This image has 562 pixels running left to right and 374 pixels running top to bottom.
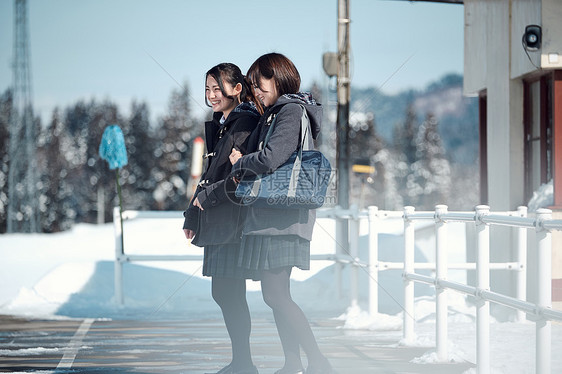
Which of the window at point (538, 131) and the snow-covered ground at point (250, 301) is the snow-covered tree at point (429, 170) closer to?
the snow-covered ground at point (250, 301)

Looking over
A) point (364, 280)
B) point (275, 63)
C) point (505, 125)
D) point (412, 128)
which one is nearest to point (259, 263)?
point (275, 63)

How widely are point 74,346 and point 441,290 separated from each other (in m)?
2.90

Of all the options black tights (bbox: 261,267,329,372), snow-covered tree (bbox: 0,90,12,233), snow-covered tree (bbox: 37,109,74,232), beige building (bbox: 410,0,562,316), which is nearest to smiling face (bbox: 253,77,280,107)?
black tights (bbox: 261,267,329,372)

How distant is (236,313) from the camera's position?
4.85 m

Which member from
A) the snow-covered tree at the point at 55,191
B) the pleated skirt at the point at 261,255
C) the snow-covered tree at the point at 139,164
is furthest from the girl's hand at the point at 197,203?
the snow-covered tree at the point at 55,191

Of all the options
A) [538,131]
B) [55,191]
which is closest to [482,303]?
[538,131]

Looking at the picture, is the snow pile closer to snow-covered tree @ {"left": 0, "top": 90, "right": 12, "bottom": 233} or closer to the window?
the window

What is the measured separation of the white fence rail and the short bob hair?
53.7 inches

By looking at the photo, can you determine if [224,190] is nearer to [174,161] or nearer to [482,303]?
[482,303]

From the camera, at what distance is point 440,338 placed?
5719mm

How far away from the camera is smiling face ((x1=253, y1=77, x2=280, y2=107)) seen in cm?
450

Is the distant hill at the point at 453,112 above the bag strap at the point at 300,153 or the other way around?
above

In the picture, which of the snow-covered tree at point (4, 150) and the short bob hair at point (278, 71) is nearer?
the short bob hair at point (278, 71)

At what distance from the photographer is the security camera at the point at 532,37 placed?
27.9ft
